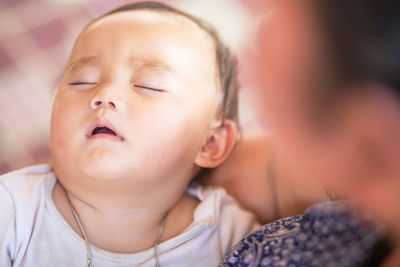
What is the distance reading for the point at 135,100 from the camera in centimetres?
90

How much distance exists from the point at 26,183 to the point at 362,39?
781 mm

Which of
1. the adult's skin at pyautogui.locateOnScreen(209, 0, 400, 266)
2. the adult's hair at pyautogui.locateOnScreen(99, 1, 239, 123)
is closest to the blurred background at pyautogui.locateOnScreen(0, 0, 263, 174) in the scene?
the adult's hair at pyautogui.locateOnScreen(99, 1, 239, 123)

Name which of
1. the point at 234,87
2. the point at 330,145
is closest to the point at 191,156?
the point at 234,87

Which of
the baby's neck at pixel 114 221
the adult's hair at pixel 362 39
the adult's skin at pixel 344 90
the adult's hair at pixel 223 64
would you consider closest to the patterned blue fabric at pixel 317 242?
the adult's skin at pixel 344 90

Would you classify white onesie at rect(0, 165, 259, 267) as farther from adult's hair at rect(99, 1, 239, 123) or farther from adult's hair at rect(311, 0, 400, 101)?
adult's hair at rect(311, 0, 400, 101)

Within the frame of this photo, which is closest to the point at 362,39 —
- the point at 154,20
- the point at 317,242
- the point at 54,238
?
the point at 317,242

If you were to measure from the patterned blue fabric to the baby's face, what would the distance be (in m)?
0.30

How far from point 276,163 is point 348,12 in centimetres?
58

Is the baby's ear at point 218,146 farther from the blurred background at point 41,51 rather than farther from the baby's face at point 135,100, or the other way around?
the blurred background at point 41,51

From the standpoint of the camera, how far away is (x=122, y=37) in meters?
0.97

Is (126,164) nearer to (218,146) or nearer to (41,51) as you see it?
(218,146)

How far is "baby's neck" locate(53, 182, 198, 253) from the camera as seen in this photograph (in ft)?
3.12

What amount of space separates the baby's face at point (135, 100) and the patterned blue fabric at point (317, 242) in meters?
0.30

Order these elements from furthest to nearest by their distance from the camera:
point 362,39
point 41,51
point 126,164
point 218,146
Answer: point 41,51
point 218,146
point 126,164
point 362,39
